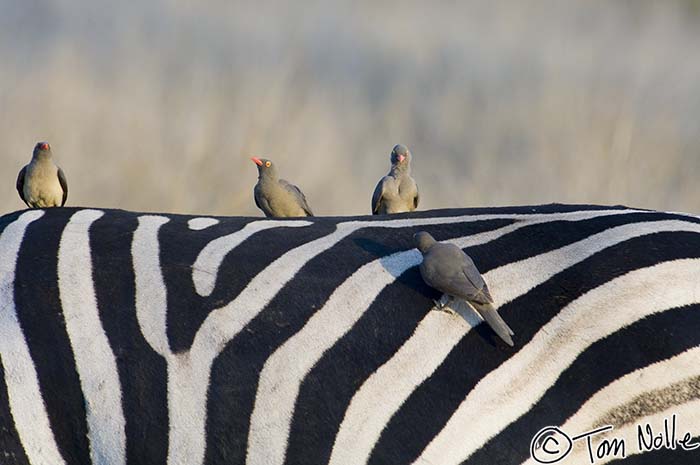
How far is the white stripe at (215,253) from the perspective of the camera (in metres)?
2.64

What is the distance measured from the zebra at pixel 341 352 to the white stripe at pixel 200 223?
0.13m

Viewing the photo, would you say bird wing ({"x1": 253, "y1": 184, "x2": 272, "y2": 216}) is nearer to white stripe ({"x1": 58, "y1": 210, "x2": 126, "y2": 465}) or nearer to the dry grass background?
white stripe ({"x1": 58, "y1": 210, "x2": 126, "y2": 465})

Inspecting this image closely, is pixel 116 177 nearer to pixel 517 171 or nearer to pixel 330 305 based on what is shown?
pixel 517 171

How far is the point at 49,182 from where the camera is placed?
406 centimetres

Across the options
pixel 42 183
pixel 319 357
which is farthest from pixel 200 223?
pixel 42 183

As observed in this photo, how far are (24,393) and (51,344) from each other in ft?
0.39

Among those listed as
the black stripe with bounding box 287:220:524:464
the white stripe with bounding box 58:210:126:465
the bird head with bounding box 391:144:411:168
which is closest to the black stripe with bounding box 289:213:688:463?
the black stripe with bounding box 287:220:524:464

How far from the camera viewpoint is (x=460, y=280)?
2445 millimetres

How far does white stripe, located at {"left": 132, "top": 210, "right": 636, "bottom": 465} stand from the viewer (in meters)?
2.47

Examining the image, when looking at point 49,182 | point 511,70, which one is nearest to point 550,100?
point 511,70

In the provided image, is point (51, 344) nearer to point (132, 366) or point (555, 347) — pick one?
point (132, 366)

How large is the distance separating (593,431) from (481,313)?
0.33 metres
